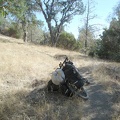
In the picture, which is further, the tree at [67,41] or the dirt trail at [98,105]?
the tree at [67,41]

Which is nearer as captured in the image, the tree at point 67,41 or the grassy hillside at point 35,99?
the grassy hillside at point 35,99

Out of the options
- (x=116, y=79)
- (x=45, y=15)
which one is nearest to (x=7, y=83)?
(x=116, y=79)

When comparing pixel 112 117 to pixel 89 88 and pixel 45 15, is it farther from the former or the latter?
pixel 45 15

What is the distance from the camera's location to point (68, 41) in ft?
104

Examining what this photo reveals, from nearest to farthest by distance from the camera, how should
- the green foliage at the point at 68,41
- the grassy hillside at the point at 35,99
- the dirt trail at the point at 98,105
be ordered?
the grassy hillside at the point at 35,99, the dirt trail at the point at 98,105, the green foliage at the point at 68,41

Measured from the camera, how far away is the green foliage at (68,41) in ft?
104

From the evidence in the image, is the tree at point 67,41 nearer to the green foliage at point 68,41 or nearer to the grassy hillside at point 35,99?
the green foliage at point 68,41

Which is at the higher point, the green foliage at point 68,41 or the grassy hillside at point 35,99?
the green foliage at point 68,41

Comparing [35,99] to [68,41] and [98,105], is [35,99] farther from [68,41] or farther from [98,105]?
[68,41]

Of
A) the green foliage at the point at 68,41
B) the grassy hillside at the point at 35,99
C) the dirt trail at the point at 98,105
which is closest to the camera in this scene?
the grassy hillside at the point at 35,99

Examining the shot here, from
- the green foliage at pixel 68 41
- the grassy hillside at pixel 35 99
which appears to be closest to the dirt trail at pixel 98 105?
the grassy hillside at pixel 35 99

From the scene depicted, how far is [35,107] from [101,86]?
105 inches

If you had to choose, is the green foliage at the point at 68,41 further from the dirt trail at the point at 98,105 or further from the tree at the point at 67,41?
the dirt trail at the point at 98,105

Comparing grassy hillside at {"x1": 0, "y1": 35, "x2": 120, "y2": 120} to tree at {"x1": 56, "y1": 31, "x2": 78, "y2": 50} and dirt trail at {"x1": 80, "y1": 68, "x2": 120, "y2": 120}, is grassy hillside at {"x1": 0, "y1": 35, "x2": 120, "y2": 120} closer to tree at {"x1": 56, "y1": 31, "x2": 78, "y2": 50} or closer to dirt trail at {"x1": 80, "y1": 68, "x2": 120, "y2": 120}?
dirt trail at {"x1": 80, "y1": 68, "x2": 120, "y2": 120}
